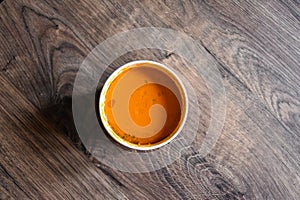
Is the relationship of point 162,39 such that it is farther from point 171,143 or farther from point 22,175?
point 22,175

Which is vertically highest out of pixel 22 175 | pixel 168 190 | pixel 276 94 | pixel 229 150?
pixel 276 94

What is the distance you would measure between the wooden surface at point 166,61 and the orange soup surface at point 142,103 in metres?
0.06

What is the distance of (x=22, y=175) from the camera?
2.53 ft

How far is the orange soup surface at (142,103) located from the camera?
733 millimetres

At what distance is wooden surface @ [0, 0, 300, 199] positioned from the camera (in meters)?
0.77

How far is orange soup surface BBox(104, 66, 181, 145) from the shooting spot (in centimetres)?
73

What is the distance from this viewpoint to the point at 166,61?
2.59 ft

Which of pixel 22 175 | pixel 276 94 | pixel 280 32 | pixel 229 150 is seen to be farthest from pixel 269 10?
pixel 22 175

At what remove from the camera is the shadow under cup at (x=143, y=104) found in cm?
73

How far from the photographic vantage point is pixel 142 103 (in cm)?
73

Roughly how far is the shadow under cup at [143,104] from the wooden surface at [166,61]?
0.20ft

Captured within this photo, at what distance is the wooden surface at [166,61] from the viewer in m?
0.77

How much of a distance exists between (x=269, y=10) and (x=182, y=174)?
0.33m

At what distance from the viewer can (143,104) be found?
28.9 inches
